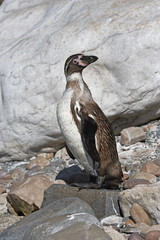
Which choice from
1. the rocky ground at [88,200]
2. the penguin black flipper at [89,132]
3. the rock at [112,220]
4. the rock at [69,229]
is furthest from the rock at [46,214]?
the penguin black flipper at [89,132]

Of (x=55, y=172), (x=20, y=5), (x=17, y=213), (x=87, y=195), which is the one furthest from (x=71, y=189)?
(x=20, y=5)

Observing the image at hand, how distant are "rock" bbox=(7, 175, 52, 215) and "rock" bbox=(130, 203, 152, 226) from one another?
5.23 feet

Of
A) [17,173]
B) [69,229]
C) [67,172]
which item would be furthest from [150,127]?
[69,229]

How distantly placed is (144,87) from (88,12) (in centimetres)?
191

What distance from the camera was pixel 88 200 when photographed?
5.16 m

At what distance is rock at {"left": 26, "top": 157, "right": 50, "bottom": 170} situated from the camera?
7.72 metres

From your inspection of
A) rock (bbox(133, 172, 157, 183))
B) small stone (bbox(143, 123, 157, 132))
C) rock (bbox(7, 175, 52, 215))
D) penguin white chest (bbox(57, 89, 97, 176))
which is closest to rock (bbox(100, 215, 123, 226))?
penguin white chest (bbox(57, 89, 97, 176))

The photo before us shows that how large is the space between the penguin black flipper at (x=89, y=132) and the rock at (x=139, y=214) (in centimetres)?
95

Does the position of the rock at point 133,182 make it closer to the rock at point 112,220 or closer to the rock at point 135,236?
the rock at point 112,220

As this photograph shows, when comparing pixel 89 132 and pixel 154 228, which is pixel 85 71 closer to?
pixel 89 132

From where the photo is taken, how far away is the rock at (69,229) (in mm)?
3689

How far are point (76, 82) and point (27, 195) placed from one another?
1.55 m

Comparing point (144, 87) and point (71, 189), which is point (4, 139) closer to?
point (144, 87)

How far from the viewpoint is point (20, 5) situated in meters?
10.2
